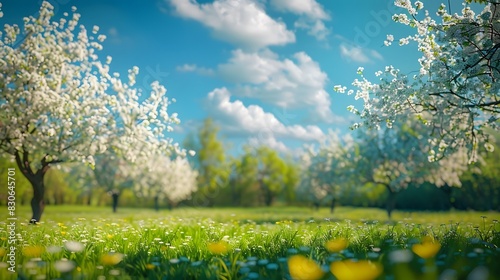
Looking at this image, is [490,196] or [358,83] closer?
[358,83]

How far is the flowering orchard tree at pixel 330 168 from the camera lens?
34069 millimetres

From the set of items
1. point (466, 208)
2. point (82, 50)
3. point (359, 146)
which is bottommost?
point (466, 208)

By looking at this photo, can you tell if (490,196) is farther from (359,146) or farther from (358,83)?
(358,83)

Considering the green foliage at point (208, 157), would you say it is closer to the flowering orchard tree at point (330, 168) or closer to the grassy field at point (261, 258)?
the flowering orchard tree at point (330, 168)

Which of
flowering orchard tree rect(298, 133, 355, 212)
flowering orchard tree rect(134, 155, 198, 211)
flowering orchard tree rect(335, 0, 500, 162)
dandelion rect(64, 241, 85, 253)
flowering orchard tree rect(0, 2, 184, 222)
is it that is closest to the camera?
dandelion rect(64, 241, 85, 253)

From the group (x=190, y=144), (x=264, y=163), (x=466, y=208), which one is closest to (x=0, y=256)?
(x=190, y=144)

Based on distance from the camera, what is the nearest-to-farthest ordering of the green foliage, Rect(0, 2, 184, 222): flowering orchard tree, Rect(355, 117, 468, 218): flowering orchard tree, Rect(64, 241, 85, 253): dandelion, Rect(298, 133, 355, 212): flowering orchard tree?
Rect(64, 241, 85, 253): dandelion, Rect(0, 2, 184, 222): flowering orchard tree, Rect(355, 117, 468, 218): flowering orchard tree, Rect(298, 133, 355, 212): flowering orchard tree, the green foliage

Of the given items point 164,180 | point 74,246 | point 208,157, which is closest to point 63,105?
point 74,246

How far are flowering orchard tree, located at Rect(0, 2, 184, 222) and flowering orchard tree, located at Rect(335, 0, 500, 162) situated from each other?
30.6 ft

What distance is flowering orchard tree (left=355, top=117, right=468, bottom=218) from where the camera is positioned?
1163 inches

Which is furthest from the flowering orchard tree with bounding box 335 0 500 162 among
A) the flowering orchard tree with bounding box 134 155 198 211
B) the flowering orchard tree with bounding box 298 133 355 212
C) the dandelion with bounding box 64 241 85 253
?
the flowering orchard tree with bounding box 134 155 198 211

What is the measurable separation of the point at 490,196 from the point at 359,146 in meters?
34.6

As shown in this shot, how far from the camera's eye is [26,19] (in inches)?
601

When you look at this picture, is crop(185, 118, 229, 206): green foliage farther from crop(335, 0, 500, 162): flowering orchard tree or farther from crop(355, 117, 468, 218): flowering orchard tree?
crop(335, 0, 500, 162): flowering orchard tree
